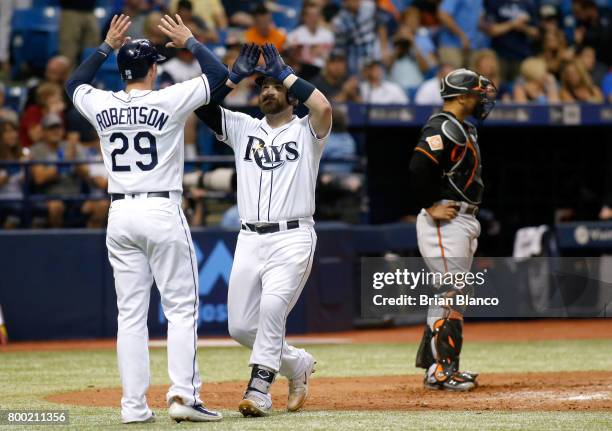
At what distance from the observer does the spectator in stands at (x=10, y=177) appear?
11.9 m

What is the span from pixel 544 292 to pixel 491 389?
552cm

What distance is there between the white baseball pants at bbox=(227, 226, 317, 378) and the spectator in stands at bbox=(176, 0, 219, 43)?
294 inches

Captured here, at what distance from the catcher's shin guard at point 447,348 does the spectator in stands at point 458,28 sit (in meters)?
8.16

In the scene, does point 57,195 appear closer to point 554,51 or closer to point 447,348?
point 447,348

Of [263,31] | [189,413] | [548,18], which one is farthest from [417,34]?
[189,413]

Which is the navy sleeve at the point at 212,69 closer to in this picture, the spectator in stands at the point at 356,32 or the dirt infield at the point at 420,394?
→ the dirt infield at the point at 420,394

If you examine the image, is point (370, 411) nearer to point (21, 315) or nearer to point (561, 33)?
point (21, 315)

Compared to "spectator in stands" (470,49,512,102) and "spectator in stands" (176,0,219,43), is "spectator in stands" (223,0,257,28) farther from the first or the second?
"spectator in stands" (470,49,512,102)

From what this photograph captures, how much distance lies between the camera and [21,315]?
11.7 meters

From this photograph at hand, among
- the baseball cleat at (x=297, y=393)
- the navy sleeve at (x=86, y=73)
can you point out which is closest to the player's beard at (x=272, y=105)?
the navy sleeve at (x=86, y=73)

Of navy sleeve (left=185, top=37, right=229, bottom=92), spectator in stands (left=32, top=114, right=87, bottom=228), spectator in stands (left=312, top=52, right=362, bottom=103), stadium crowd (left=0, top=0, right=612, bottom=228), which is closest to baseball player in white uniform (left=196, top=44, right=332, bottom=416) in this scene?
navy sleeve (left=185, top=37, right=229, bottom=92)

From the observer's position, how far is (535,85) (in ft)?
49.5

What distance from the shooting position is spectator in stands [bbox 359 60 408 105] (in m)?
13.9

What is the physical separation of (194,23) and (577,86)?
5092mm
